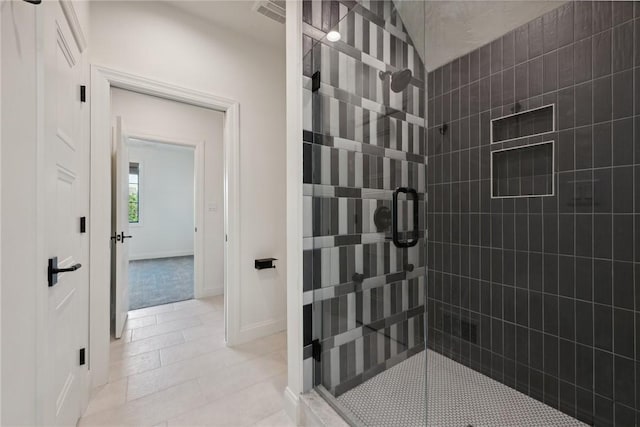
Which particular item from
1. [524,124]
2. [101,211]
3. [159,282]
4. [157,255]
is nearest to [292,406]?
[101,211]

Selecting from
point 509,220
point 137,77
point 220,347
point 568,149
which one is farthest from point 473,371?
point 137,77

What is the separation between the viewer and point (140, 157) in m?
6.26

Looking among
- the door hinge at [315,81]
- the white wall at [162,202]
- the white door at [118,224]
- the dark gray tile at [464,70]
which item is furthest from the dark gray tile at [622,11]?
the white wall at [162,202]

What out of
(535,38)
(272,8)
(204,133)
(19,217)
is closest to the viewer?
(19,217)

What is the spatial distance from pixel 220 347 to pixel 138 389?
0.65 meters

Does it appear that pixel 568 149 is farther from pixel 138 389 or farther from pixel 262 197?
pixel 138 389

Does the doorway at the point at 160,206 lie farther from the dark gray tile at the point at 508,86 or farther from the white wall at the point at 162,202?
the dark gray tile at the point at 508,86

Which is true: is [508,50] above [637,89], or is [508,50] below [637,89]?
above

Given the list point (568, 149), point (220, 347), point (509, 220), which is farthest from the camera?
point (220, 347)

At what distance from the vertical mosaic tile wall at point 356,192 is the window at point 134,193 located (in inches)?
252

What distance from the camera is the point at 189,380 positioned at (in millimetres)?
1814

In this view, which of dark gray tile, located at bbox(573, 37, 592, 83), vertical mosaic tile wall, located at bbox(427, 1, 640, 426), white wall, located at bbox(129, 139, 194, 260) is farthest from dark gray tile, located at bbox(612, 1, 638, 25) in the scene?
white wall, located at bbox(129, 139, 194, 260)

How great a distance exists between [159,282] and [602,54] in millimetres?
5447

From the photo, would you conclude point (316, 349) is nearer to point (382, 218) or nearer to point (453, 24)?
point (382, 218)
